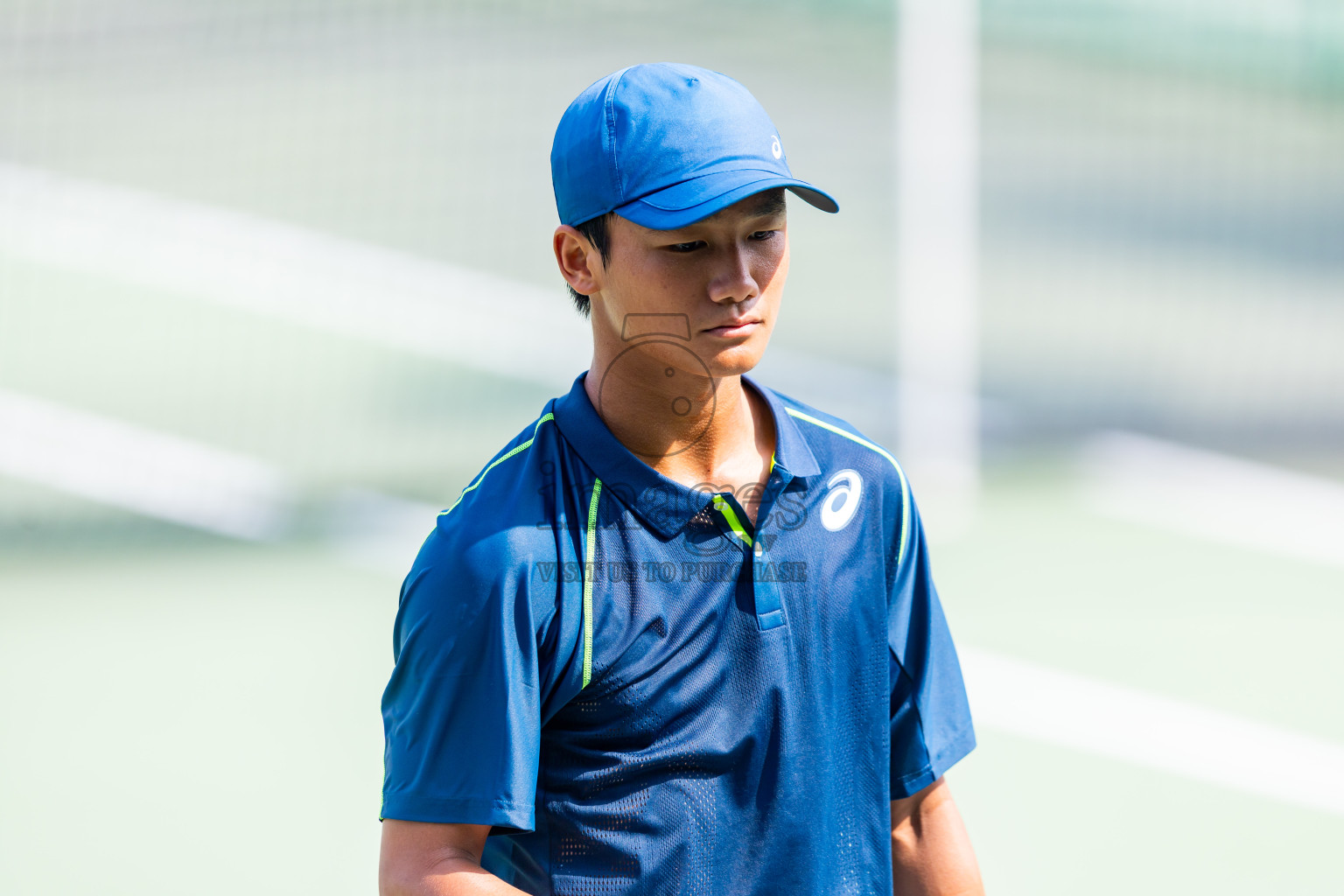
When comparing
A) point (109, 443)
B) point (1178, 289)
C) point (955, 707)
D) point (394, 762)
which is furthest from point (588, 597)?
point (1178, 289)

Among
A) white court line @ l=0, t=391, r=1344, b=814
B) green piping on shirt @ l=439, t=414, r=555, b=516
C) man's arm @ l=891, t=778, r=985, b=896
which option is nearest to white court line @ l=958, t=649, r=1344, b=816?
white court line @ l=0, t=391, r=1344, b=814

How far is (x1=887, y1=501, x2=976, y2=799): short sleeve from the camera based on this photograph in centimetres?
189

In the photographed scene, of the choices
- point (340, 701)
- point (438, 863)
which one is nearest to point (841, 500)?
point (438, 863)

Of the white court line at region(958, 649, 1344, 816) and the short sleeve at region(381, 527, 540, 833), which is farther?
the white court line at region(958, 649, 1344, 816)

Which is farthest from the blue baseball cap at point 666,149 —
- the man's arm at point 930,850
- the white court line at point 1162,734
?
the white court line at point 1162,734

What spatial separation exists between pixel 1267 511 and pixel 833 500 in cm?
507

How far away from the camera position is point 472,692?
5.22ft

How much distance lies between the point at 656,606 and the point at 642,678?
9cm

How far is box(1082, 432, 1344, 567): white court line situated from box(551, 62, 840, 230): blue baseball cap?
192 inches

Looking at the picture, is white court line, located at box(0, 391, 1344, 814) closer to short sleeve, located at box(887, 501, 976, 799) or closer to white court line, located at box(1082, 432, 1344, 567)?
white court line, located at box(1082, 432, 1344, 567)

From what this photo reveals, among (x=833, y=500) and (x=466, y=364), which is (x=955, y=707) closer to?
(x=833, y=500)

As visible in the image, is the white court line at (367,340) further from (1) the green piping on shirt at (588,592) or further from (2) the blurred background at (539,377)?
(1) the green piping on shirt at (588,592)

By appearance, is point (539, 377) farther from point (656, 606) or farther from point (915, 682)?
point (656, 606)

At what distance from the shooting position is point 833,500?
1.83 meters
